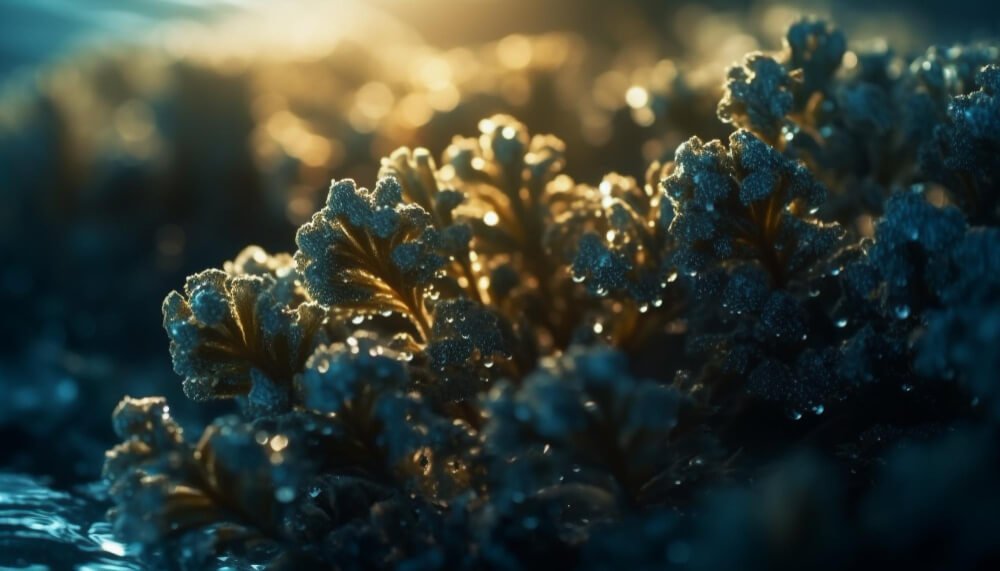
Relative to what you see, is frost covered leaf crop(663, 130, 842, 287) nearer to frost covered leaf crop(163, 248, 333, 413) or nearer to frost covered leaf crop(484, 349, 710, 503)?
frost covered leaf crop(484, 349, 710, 503)

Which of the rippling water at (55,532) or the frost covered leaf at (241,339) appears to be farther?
the rippling water at (55,532)

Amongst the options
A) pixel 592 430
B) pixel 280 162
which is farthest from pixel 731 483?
pixel 280 162

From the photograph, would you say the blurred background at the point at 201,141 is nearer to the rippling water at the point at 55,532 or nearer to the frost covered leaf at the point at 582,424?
the rippling water at the point at 55,532

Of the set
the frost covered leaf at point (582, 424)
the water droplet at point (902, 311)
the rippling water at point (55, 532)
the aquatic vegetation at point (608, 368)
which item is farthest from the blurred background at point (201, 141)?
the frost covered leaf at point (582, 424)

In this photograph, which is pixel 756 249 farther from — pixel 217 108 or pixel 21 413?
pixel 217 108

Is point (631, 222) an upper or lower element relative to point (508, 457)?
upper

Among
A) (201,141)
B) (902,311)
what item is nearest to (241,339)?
(902,311)

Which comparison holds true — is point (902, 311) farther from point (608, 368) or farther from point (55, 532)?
point (55, 532)
